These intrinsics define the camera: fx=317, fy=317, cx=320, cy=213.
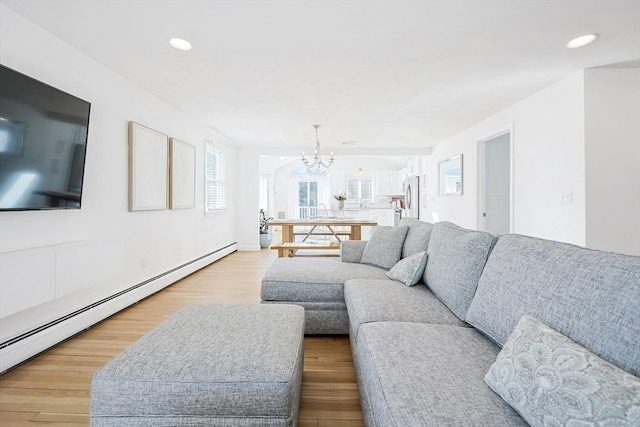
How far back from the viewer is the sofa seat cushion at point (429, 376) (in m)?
0.84

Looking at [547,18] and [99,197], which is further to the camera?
[99,197]

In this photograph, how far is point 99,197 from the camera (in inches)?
109

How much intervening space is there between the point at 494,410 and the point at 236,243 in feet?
20.5

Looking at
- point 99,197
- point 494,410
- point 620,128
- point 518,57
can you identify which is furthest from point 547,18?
point 99,197

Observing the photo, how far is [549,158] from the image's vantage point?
3.39 metres

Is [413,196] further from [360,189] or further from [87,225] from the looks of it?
[87,225]

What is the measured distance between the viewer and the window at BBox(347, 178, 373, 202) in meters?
10.5

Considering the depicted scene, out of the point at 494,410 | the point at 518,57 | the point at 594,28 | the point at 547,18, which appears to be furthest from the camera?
the point at 518,57

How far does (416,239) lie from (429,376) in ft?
5.52

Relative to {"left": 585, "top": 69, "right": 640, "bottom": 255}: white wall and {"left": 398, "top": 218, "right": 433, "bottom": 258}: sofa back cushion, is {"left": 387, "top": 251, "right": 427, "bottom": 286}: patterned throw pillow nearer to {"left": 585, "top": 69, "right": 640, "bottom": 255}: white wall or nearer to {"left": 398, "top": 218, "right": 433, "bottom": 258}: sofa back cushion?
{"left": 398, "top": 218, "right": 433, "bottom": 258}: sofa back cushion

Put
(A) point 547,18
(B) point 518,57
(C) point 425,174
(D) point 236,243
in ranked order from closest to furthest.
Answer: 1. (A) point 547,18
2. (B) point 518,57
3. (D) point 236,243
4. (C) point 425,174

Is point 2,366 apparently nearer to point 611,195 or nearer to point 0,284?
point 0,284

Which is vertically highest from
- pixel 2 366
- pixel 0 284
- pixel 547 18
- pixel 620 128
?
pixel 547 18

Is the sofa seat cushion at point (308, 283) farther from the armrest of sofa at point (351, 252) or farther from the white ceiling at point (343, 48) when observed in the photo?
the white ceiling at point (343, 48)
